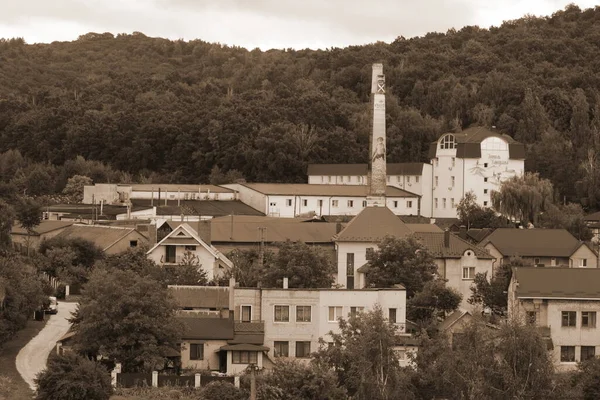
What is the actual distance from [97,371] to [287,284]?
13264mm

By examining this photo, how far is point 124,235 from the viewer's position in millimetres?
66438

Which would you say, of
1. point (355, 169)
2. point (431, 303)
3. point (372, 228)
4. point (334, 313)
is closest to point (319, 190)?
point (355, 169)

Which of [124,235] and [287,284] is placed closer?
[287,284]

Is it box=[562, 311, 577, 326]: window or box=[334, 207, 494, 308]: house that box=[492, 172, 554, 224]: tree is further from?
box=[562, 311, 577, 326]: window

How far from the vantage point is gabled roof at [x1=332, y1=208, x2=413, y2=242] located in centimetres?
6178

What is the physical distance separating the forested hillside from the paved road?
49470 mm

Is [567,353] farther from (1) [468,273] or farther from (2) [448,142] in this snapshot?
(2) [448,142]

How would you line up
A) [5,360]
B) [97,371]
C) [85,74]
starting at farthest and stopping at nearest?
[85,74] → [5,360] → [97,371]

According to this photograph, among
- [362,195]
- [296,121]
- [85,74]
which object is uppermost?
[85,74]

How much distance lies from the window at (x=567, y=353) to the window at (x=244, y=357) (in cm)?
1087

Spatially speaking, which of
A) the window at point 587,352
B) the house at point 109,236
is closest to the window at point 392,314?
the window at point 587,352

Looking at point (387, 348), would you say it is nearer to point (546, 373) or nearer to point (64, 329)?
point (546, 373)

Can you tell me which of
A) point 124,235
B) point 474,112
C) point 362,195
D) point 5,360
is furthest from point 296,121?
point 5,360

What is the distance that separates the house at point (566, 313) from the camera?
48.2m
